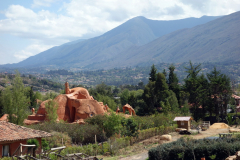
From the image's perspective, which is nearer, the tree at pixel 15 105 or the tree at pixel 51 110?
the tree at pixel 15 105

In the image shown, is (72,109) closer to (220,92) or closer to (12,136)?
(12,136)

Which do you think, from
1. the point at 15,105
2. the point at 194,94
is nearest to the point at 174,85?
the point at 194,94

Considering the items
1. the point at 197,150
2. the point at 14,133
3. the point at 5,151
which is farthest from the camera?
the point at 14,133

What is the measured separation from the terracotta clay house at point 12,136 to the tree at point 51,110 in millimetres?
11733

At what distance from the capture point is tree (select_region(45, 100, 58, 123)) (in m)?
33.1

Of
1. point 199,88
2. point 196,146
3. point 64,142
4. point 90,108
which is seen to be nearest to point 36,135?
point 64,142

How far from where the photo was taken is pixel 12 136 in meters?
19.8

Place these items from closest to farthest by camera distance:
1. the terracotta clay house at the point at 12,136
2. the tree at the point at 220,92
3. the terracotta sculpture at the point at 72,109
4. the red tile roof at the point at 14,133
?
the terracotta clay house at the point at 12,136
the red tile roof at the point at 14,133
the terracotta sculpture at the point at 72,109
the tree at the point at 220,92

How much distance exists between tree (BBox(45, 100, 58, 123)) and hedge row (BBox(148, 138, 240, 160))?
16.5 m

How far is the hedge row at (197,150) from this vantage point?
58.4 ft

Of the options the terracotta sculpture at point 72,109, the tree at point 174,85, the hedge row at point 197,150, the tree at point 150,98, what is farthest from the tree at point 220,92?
the hedge row at point 197,150

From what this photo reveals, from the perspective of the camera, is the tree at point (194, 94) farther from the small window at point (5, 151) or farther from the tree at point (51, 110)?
the small window at point (5, 151)

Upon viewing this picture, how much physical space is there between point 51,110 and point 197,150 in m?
20.1

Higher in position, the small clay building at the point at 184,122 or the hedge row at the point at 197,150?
the hedge row at the point at 197,150
